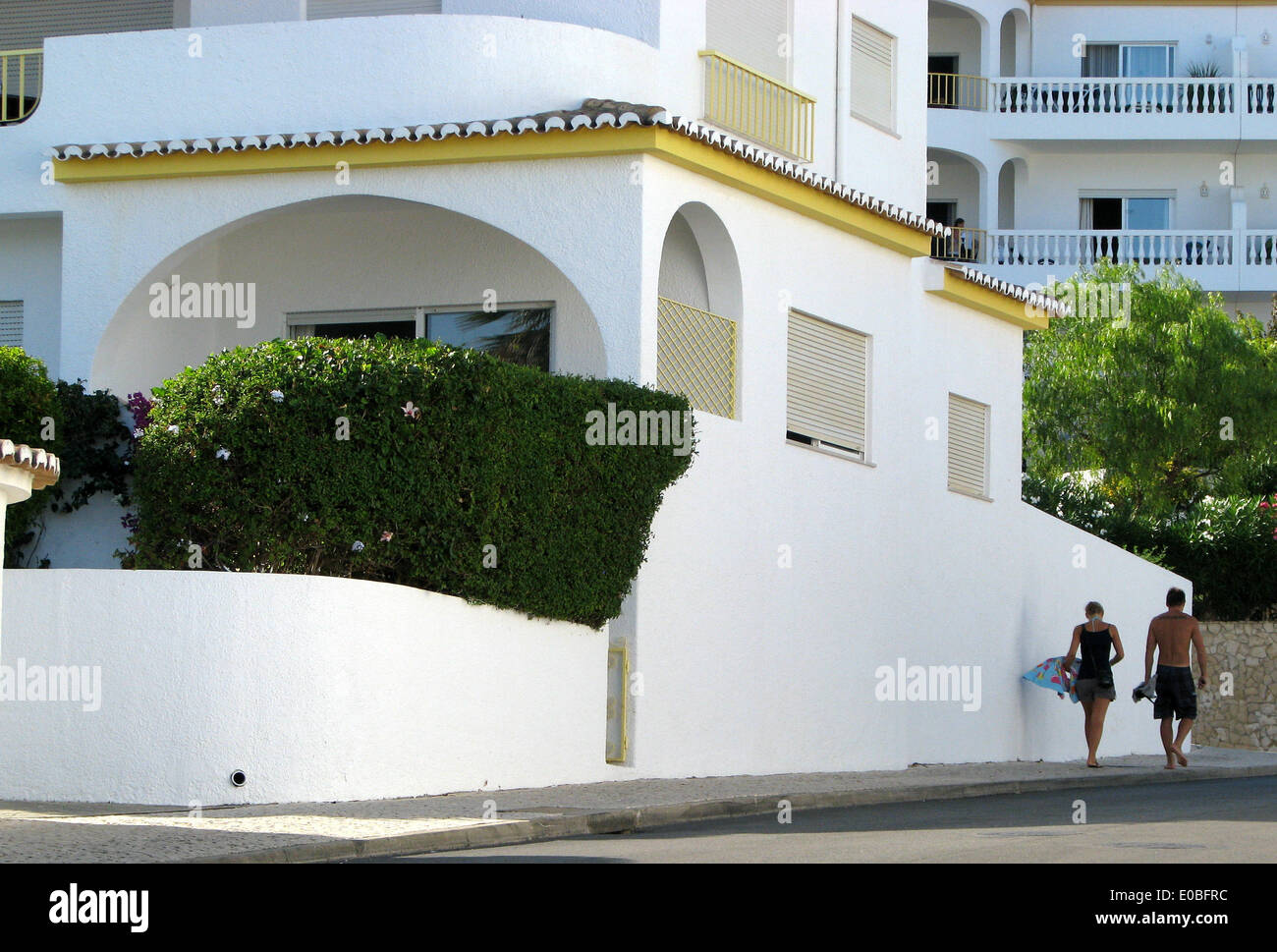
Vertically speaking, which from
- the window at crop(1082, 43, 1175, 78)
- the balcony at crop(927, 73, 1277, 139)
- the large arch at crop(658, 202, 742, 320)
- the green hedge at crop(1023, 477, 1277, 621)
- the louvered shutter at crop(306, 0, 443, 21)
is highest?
the window at crop(1082, 43, 1175, 78)

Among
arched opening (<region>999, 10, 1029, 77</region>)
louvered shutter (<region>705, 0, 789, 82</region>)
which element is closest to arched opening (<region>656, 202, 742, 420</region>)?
louvered shutter (<region>705, 0, 789, 82</region>)

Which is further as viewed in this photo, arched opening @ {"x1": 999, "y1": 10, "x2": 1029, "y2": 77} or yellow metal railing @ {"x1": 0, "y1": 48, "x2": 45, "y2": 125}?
arched opening @ {"x1": 999, "y1": 10, "x2": 1029, "y2": 77}

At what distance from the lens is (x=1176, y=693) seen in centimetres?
2008

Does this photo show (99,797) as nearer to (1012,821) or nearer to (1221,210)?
(1012,821)

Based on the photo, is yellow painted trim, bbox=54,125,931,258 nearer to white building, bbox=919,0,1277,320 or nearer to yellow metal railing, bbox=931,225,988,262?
yellow metal railing, bbox=931,225,988,262

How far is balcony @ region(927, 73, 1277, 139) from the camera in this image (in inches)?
1535

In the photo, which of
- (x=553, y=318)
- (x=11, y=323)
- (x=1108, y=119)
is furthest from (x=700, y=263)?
(x=1108, y=119)

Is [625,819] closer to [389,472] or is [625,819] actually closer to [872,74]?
[389,472]

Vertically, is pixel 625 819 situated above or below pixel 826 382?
below

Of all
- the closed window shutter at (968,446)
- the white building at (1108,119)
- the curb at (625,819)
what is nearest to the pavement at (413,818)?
the curb at (625,819)

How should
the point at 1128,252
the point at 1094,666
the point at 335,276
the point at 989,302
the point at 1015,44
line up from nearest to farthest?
the point at 335,276, the point at 1094,666, the point at 989,302, the point at 1128,252, the point at 1015,44

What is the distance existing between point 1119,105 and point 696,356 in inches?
975

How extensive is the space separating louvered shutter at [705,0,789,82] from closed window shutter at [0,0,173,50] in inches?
258

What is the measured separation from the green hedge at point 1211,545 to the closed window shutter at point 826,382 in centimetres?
1013
